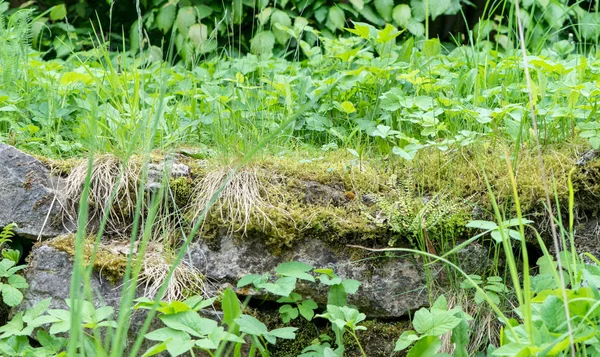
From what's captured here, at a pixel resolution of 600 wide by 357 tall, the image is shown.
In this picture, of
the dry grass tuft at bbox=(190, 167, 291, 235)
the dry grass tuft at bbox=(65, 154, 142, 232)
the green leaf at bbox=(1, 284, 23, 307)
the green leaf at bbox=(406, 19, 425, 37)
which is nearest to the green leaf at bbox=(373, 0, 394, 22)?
the green leaf at bbox=(406, 19, 425, 37)

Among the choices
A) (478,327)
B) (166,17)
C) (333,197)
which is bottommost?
(478,327)

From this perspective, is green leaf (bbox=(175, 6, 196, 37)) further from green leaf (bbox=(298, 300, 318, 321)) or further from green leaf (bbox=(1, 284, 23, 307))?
green leaf (bbox=(298, 300, 318, 321))

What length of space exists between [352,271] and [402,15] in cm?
292

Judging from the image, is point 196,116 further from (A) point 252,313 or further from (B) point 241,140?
(A) point 252,313

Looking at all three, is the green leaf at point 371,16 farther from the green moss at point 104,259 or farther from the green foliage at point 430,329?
the green foliage at point 430,329

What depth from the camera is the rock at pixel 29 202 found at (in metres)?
2.36

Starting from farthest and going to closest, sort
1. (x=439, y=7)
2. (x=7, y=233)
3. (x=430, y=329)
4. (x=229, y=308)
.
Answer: (x=439, y=7) → (x=7, y=233) → (x=229, y=308) → (x=430, y=329)

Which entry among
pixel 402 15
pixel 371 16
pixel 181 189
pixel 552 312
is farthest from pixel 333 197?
pixel 371 16

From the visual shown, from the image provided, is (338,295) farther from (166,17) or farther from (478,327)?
(166,17)

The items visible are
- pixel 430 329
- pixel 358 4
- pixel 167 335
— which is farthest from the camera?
pixel 358 4

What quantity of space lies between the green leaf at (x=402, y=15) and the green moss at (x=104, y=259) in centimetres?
309

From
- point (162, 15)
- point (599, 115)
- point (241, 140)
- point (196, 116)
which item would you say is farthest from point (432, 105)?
point (162, 15)

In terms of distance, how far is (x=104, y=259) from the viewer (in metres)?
2.21

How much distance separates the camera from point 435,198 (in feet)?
7.65
